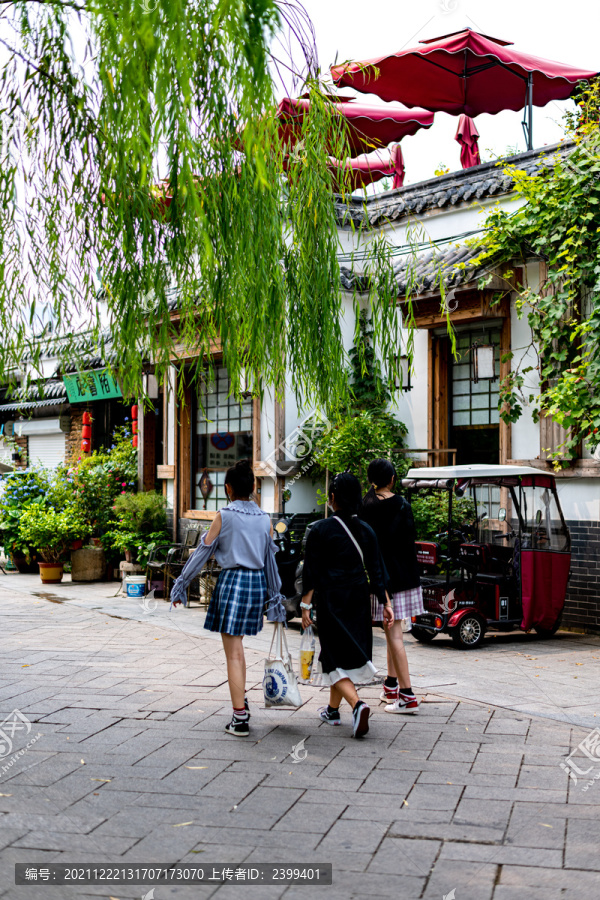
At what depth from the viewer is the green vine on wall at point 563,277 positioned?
936 cm

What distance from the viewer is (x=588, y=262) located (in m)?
9.45

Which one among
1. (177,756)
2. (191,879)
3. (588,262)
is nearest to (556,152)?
(588,262)

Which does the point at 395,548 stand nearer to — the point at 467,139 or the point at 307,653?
the point at 307,653

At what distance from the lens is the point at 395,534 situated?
21.0 ft

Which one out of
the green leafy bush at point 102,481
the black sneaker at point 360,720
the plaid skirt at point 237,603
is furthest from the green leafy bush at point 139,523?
the black sneaker at point 360,720

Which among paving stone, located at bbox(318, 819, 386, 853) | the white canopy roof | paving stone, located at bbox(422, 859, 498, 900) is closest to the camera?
paving stone, located at bbox(422, 859, 498, 900)

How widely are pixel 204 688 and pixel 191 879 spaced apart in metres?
3.52

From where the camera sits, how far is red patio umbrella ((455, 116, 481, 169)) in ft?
54.0

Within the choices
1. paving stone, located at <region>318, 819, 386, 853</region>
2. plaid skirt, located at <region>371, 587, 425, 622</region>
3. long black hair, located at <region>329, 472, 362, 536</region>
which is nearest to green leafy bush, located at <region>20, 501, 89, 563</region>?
plaid skirt, located at <region>371, 587, 425, 622</region>

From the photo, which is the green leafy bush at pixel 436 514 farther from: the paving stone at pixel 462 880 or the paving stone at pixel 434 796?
the paving stone at pixel 462 880

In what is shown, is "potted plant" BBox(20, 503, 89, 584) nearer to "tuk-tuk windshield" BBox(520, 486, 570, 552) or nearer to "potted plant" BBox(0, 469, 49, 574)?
A: "potted plant" BBox(0, 469, 49, 574)

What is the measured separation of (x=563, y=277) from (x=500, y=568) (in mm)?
3402

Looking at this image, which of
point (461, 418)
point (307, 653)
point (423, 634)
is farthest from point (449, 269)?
point (307, 653)

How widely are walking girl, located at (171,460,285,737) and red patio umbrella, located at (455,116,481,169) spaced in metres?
12.7
